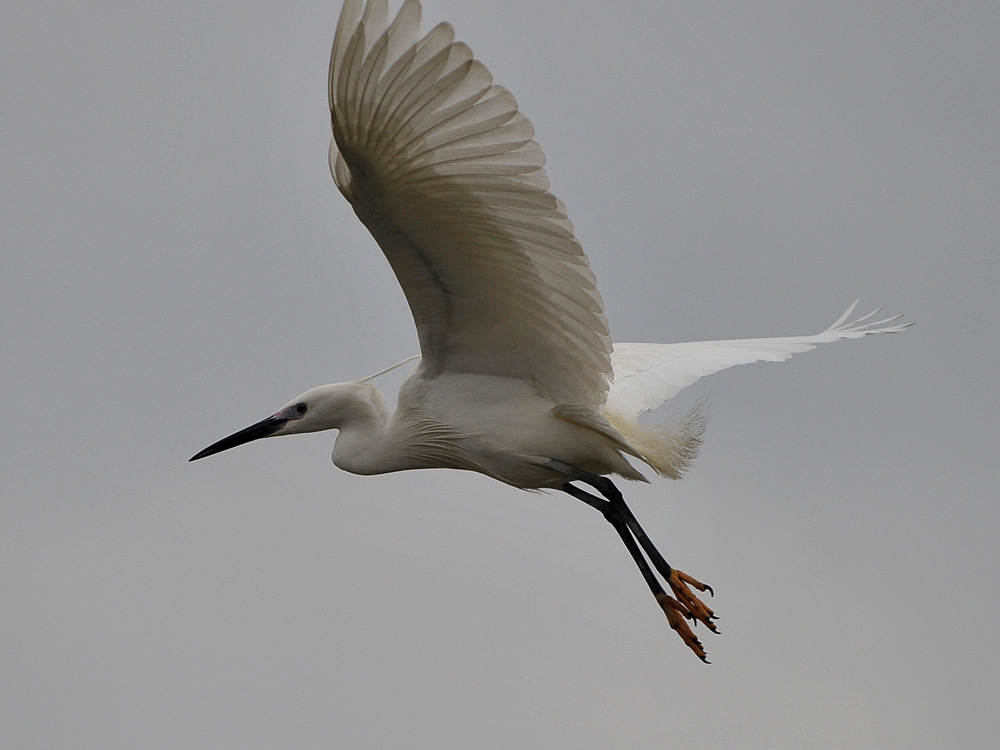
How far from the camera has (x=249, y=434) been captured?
8320 mm

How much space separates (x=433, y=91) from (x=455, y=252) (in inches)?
44.7

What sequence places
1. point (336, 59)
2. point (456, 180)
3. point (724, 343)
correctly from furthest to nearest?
1. point (724, 343)
2. point (456, 180)
3. point (336, 59)

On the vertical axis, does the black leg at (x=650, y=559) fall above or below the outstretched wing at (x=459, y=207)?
below

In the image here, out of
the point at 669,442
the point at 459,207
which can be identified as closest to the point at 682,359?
the point at 669,442

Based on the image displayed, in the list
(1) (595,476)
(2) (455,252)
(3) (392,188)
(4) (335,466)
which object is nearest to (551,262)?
(2) (455,252)

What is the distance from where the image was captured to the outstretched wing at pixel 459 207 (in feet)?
17.7

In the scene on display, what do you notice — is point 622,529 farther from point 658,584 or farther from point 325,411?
point 325,411

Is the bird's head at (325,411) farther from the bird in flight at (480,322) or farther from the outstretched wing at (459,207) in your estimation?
the outstretched wing at (459,207)

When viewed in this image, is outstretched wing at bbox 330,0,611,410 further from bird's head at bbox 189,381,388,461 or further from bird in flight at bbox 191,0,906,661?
bird's head at bbox 189,381,388,461

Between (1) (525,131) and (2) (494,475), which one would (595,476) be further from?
(1) (525,131)

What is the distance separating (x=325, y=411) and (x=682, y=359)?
2.44 meters

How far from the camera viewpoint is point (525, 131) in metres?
5.61

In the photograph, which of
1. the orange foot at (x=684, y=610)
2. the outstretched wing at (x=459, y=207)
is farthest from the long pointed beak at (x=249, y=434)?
the orange foot at (x=684, y=610)

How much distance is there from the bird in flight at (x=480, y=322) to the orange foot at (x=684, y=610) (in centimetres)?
1
